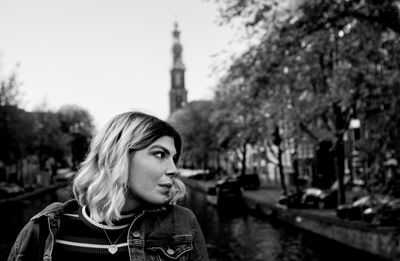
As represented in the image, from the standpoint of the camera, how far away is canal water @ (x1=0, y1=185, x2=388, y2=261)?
16984 mm

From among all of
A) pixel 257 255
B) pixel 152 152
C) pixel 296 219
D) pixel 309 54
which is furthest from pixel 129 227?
pixel 296 219

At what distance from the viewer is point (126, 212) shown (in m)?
1.91

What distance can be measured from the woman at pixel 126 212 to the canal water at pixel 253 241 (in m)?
9.78

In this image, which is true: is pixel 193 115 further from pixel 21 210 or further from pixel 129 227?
pixel 129 227

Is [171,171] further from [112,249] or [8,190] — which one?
[8,190]

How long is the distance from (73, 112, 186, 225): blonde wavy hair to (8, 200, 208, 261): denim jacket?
0.08 metres

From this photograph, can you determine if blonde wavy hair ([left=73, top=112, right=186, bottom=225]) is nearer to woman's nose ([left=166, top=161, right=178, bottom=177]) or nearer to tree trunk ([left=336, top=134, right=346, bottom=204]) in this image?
woman's nose ([left=166, top=161, right=178, bottom=177])

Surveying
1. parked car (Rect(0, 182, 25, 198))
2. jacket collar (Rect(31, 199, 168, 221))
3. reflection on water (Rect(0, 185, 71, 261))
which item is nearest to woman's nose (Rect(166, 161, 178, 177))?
jacket collar (Rect(31, 199, 168, 221))

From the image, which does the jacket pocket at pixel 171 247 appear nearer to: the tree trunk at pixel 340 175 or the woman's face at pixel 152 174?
the woman's face at pixel 152 174

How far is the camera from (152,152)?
1.90m

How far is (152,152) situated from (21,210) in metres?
33.3

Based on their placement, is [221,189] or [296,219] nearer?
[296,219]

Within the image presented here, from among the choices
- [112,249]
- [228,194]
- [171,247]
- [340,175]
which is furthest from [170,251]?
[228,194]

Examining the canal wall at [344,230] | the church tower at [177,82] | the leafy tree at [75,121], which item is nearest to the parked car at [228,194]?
the canal wall at [344,230]
